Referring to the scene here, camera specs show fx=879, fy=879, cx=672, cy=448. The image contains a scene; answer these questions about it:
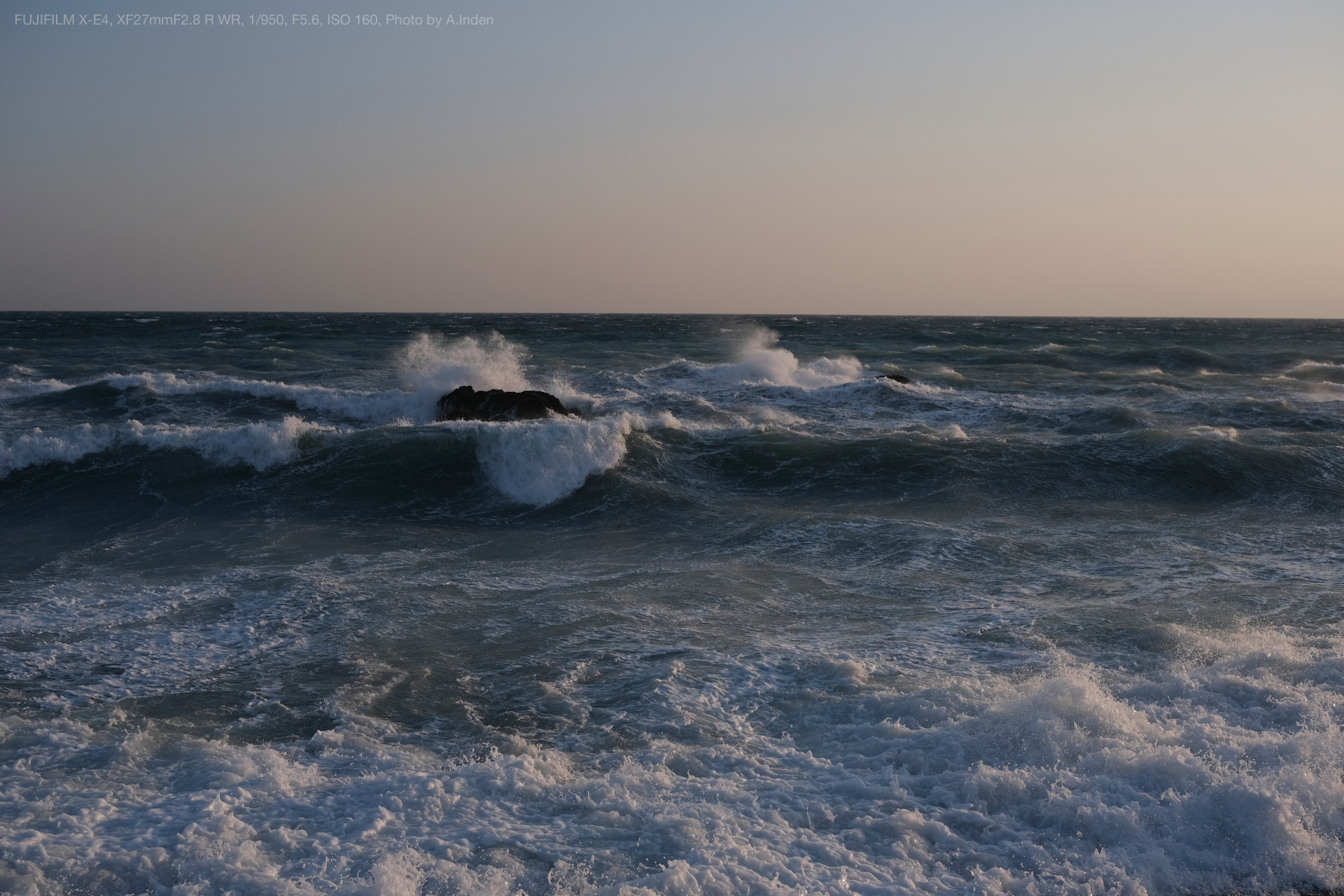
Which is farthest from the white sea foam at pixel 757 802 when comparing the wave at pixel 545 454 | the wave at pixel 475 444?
the wave at pixel 475 444

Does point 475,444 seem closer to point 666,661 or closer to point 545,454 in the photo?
point 545,454

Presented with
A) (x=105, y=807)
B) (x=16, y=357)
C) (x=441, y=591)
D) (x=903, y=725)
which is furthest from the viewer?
(x=16, y=357)

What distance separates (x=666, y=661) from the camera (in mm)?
5770

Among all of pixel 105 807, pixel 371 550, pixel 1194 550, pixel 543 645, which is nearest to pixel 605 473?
pixel 371 550

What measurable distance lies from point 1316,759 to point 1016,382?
913 inches

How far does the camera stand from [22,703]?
5062 millimetres

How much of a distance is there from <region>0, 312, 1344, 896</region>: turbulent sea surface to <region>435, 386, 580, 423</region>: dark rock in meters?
0.83

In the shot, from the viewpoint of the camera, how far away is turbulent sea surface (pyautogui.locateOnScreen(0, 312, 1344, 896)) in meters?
3.70

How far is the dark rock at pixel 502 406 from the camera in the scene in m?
14.9

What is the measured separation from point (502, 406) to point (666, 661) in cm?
1005

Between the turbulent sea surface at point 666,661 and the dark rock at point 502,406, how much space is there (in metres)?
0.83

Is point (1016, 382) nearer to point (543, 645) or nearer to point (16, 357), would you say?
point (543, 645)

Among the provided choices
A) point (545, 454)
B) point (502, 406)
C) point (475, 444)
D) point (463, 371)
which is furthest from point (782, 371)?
point (545, 454)

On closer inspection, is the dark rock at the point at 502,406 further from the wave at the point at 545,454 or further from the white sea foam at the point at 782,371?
the white sea foam at the point at 782,371
